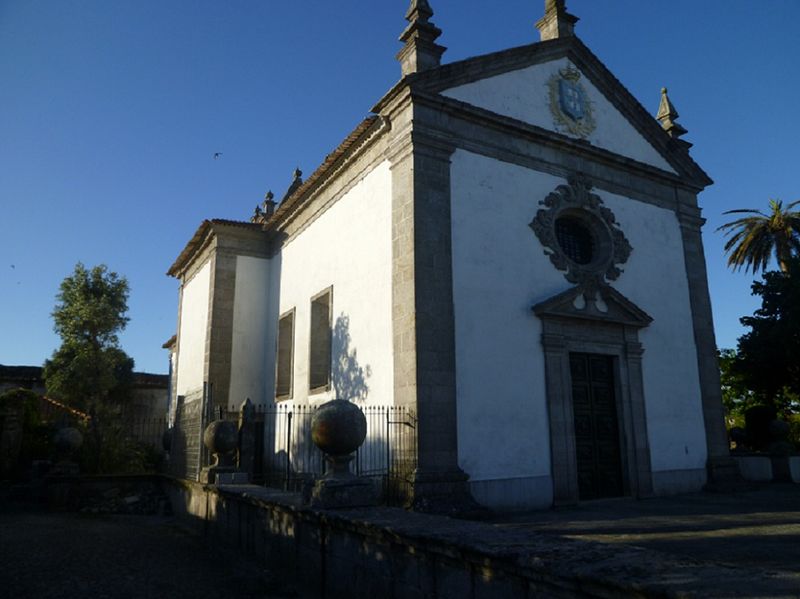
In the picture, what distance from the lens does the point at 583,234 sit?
11828 mm

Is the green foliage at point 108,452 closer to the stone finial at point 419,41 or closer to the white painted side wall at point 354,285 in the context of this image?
the white painted side wall at point 354,285

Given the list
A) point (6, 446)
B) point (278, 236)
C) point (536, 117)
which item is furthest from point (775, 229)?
point (6, 446)

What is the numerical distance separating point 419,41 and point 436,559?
879 centimetres

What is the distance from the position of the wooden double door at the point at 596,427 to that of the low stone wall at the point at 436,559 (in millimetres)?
5677

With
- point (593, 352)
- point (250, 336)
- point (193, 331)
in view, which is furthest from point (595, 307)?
point (193, 331)

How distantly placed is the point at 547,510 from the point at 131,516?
23.6 feet

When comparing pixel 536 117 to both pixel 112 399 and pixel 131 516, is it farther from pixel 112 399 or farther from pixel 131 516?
pixel 112 399

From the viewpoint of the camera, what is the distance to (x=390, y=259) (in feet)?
32.7

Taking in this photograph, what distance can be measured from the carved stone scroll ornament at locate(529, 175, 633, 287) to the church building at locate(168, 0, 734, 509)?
41mm

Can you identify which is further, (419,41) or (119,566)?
(419,41)

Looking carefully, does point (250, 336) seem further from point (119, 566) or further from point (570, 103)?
point (570, 103)

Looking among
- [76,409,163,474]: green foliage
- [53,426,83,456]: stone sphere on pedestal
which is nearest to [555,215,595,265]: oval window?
[76,409,163,474]: green foliage

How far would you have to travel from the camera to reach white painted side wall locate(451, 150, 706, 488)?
365 inches

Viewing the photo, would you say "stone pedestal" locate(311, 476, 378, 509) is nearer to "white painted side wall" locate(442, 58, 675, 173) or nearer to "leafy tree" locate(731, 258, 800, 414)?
"white painted side wall" locate(442, 58, 675, 173)
